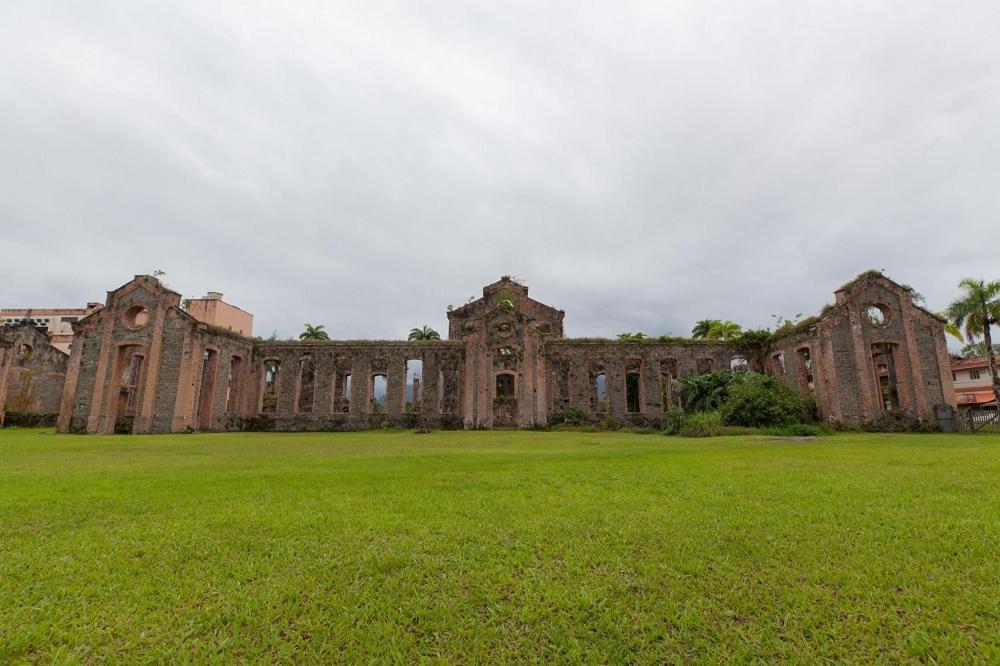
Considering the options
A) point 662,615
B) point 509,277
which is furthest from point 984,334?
point 662,615

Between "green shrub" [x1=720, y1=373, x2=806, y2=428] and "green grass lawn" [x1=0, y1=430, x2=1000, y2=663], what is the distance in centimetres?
1559

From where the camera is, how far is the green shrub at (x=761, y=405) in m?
21.4

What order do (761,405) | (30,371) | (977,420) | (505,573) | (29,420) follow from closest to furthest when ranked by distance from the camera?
(505,573) → (977,420) → (761,405) → (29,420) → (30,371)

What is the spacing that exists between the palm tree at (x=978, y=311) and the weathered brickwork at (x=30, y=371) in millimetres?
56015

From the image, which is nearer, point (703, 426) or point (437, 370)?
point (703, 426)

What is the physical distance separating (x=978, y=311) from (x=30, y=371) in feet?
192

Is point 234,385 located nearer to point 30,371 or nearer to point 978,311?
point 30,371

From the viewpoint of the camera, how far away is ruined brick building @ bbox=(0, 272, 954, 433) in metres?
24.3

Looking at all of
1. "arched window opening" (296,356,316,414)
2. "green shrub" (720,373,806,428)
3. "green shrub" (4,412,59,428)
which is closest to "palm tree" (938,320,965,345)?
"green shrub" (720,373,806,428)

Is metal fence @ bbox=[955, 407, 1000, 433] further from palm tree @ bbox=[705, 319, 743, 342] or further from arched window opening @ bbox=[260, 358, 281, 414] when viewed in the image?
arched window opening @ bbox=[260, 358, 281, 414]

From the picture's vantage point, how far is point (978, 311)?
29203 mm

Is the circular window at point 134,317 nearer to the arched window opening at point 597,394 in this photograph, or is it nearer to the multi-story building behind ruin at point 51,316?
the arched window opening at point 597,394

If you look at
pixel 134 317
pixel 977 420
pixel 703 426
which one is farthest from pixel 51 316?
pixel 977 420

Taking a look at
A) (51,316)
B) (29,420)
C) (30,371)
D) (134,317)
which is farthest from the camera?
(51,316)
